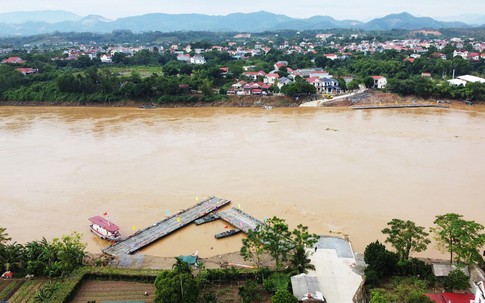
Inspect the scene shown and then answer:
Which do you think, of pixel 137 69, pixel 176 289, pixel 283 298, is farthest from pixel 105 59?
pixel 283 298

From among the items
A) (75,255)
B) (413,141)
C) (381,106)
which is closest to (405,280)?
(75,255)

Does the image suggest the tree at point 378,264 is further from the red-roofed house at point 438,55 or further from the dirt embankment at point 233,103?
the red-roofed house at point 438,55

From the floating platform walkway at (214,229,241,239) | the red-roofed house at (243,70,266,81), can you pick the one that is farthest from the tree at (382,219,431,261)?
the red-roofed house at (243,70,266,81)

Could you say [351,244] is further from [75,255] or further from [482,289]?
[75,255]

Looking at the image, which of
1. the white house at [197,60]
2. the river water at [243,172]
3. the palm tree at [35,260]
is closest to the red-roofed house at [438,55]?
the river water at [243,172]

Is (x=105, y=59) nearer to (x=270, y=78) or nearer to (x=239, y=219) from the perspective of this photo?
(x=270, y=78)
